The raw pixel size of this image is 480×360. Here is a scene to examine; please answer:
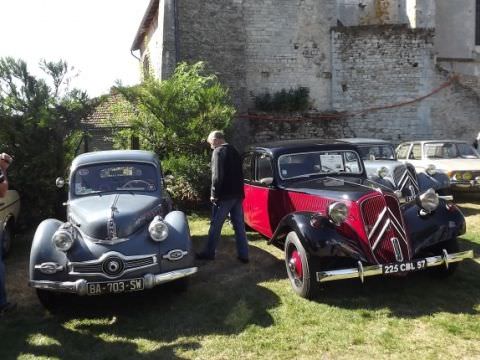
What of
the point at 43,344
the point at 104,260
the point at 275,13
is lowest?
the point at 43,344

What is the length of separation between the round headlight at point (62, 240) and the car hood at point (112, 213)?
0.76 ft

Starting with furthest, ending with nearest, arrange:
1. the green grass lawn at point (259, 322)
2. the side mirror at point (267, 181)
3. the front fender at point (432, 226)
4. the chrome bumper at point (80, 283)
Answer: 1. the side mirror at point (267, 181)
2. the front fender at point (432, 226)
3. the chrome bumper at point (80, 283)
4. the green grass lawn at point (259, 322)

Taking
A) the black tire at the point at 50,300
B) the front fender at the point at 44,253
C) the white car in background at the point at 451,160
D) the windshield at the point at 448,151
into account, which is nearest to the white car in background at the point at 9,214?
the front fender at the point at 44,253

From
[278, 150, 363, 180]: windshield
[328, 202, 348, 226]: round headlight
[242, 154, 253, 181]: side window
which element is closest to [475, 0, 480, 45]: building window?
[242, 154, 253, 181]: side window

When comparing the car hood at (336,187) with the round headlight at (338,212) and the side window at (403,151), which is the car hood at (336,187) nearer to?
the round headlight at (338,212)

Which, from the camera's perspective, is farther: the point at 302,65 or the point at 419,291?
the point at 302,65

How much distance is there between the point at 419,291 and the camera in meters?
4.54

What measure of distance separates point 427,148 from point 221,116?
4.94 metres

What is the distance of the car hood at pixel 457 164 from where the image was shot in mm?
9211

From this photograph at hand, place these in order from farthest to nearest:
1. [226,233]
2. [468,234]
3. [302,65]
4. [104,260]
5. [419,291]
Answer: [302,65]
[226,233]
[468,234]
[419,291]
[104,260]

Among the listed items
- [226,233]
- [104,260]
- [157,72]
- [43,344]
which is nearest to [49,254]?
[104,260]

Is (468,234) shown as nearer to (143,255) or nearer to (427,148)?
(427,148)

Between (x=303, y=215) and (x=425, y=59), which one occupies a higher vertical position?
(x=425, y=59)

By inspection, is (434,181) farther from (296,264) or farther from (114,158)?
(114,158)
